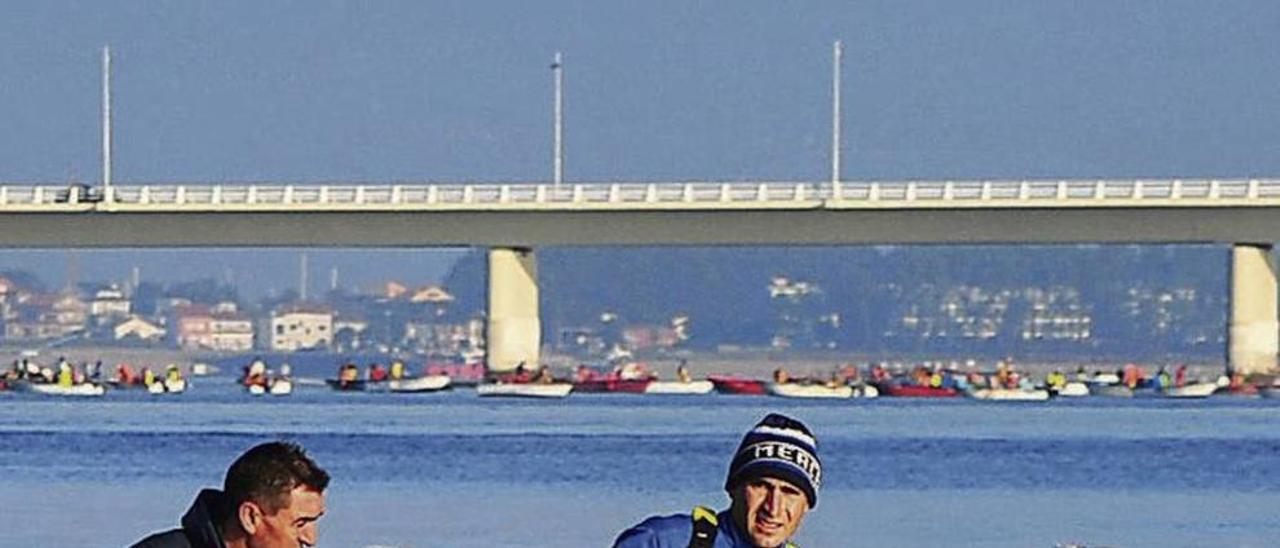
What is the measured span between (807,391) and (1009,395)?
397 inches

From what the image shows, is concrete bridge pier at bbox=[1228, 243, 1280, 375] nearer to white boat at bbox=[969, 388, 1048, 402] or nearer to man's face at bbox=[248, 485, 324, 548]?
white boat at bbox=[969, 388, 1048, 402]

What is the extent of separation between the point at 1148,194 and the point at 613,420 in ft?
53.3

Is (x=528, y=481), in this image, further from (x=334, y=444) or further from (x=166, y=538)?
(x=166, y=538)

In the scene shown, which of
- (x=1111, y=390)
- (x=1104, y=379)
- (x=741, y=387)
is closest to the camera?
(x=741, y=387)

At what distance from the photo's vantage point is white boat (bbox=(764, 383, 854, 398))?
134250 mm

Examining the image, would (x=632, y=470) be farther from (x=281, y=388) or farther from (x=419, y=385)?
(x=419, y=385)

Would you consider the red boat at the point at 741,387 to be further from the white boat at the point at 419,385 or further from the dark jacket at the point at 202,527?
the dark jacket at the point at 202,527

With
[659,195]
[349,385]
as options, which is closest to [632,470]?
[659,195]

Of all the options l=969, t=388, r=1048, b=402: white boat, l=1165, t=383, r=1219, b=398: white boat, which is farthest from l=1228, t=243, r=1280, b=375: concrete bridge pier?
l=969, t=388, r=1048, b=402: white boat

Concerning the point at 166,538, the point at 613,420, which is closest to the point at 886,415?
the point at 613,420

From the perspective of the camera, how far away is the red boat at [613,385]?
149 metres

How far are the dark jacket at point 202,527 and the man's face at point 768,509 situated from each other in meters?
1.29

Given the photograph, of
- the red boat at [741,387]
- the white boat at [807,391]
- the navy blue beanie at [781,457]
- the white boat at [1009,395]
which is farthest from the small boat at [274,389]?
the navy blue beanie at [781,457]

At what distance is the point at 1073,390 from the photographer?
150m
